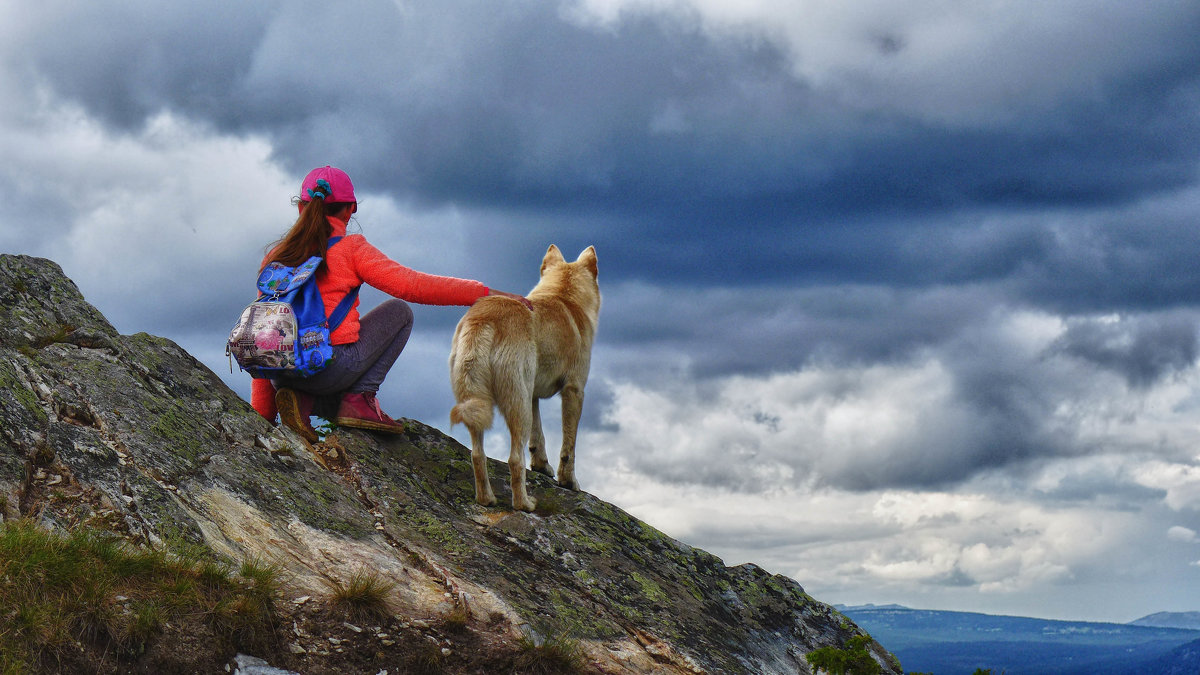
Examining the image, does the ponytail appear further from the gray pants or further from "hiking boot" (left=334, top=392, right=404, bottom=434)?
"hiking boot" (left=334, top=392, right=404, bottom=434)

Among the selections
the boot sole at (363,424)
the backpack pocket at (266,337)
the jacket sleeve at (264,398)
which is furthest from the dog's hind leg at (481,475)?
the jacket sleeve at (264,398)

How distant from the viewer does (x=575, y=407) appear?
41.1 feet

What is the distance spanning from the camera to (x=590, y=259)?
1411 cm

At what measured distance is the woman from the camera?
10.7 m

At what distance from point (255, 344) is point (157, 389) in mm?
1151

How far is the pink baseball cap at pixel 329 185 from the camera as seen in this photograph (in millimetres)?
10750

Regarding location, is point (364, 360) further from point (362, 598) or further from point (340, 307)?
point (362, 598)

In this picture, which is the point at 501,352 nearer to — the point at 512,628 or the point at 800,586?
the point at 512,628

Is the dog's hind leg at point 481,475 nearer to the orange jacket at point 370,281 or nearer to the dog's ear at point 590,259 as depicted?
the orange jacket at point 370,281

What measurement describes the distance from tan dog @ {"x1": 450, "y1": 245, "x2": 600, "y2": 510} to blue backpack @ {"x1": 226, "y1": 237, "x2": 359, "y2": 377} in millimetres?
1523

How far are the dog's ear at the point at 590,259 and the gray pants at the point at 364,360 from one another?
3.41 metres

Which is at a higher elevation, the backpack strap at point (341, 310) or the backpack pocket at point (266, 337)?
the backpack strap at point (341, 310)

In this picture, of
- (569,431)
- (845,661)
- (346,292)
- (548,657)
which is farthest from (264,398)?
(845,661)

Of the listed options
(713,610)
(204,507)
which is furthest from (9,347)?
(713,610)
